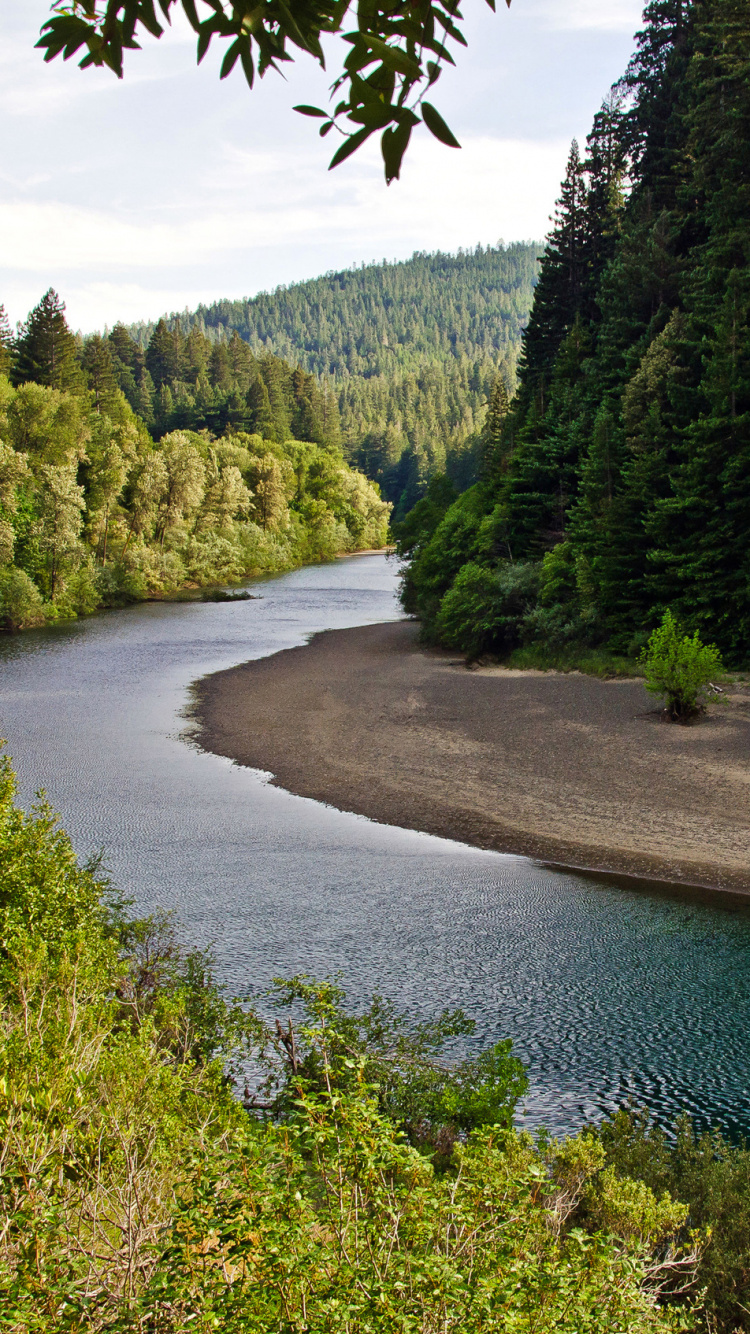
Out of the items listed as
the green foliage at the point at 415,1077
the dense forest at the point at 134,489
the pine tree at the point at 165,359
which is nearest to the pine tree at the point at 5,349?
the dense forest at the point at 134,489

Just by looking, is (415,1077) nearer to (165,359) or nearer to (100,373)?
(100,373)

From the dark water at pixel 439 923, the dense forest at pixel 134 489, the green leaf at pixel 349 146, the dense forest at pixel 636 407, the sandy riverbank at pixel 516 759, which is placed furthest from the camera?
the dense forest at pixel 134 489

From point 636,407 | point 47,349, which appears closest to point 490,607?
point 636,407

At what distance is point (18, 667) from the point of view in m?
35.2

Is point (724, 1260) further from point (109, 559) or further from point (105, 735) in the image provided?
point (109, 559)

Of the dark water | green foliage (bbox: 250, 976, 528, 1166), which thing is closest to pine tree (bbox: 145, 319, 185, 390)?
the dark water

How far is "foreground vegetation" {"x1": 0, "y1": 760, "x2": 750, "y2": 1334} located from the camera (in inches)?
126

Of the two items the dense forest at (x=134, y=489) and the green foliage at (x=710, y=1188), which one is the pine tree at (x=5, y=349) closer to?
the dense forest at (x=134, y=489)

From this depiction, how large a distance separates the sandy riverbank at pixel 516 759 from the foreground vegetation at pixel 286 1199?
878 centimetres

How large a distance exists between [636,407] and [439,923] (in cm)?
2196

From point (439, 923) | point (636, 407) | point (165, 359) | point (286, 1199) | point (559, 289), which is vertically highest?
point (165, 359)

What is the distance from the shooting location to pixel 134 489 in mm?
60375

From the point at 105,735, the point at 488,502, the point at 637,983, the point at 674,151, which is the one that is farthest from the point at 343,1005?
the point at 674,151

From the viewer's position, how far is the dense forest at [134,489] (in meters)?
49.2
